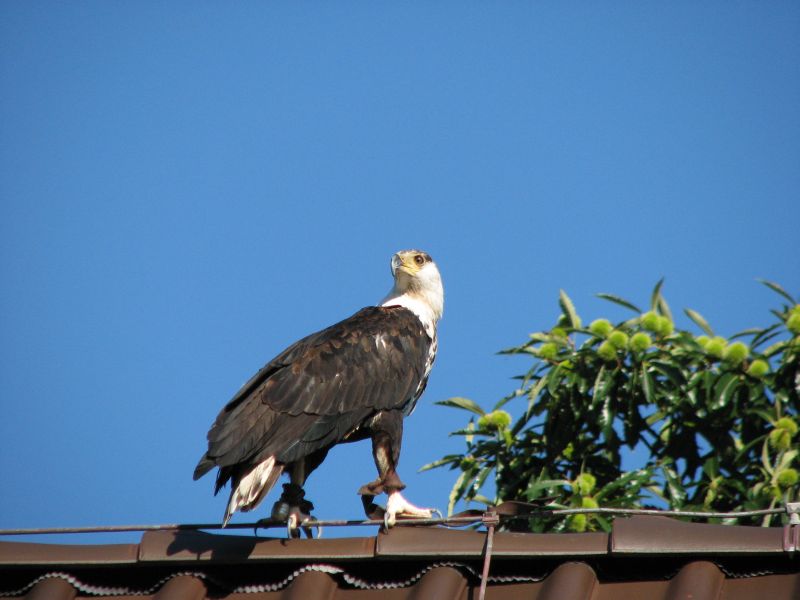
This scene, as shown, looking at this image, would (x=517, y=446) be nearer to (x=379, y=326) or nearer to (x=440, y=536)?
(x=379, y=326)

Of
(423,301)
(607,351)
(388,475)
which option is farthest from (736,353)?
(388,475)

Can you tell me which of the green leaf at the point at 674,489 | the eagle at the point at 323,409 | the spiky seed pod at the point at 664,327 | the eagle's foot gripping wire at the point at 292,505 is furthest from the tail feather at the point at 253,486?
the spiky seed pod at the point at 664,327

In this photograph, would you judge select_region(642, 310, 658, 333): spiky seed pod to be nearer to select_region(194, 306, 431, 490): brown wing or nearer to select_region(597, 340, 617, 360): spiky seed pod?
select_region(597, 340, 617, 360): spiky seed pod

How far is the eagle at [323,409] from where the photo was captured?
5262 mm

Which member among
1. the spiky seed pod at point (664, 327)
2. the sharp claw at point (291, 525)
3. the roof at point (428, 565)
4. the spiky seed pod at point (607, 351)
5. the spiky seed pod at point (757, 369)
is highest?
the spiky seed pod at point (664, 327)

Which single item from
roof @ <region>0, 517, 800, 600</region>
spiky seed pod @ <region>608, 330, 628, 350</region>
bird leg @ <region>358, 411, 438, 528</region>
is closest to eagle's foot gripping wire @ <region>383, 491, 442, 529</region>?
bird leg @ <region>358, 411, 438, 528</region>

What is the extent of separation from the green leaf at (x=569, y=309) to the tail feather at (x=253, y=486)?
311cm

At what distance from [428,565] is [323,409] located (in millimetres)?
1733

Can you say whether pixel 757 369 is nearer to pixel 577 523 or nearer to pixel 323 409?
pixel 577 523

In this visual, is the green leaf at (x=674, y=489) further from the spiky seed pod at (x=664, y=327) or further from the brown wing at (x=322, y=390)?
the brown wing at (x=322, y=390)

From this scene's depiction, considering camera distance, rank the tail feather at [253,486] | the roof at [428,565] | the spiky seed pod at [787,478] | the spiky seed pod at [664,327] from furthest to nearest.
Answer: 1. the spiky seed pod at [664,327]
2. the spiky seed pod at [787,478]
3. the tail feather at [253,486]
4. the roof at [428,565]

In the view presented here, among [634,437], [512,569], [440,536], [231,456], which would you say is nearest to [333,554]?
[440,536]

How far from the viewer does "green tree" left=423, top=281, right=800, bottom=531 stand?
725cm

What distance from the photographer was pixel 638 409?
7.68m
